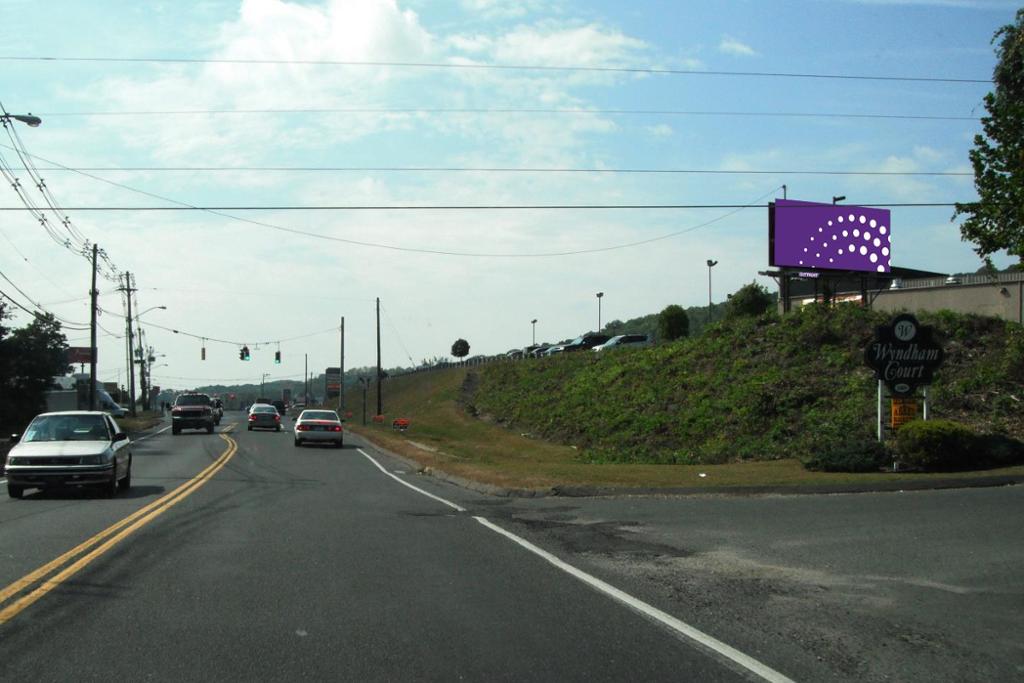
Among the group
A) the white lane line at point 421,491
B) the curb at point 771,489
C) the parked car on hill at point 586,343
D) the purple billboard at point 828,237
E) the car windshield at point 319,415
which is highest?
the purple billboard at point 828,237

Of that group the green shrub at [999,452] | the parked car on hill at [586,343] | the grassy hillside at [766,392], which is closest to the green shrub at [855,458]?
the grassy hillside at [766,392]

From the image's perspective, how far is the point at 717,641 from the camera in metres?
7.45

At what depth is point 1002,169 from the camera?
2789 cm

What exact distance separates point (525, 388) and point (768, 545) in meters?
50.7

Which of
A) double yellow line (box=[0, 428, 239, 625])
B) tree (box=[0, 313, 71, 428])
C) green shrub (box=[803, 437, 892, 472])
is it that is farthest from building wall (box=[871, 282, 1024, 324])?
tree (box=[0, 313, 71, 428])

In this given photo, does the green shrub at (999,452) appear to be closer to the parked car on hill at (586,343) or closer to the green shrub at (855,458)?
the green shrub at (855,458)

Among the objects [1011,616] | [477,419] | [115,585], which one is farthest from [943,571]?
[477,419]

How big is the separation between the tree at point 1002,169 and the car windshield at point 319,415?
2591 centimetres

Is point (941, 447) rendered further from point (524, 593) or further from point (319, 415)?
point (319, 415)

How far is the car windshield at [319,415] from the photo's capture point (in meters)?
42.1

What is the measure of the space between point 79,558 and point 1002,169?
2621 centimetres

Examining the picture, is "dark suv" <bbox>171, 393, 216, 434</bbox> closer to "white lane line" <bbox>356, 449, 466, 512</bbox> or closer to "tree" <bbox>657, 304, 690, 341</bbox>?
"white lane line" <bbox>356, 449, 466, 512</bbox>

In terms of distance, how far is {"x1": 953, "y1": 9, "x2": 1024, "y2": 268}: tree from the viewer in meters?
26.8

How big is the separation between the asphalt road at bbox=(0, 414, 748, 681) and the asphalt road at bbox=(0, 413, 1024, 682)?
3 cm
